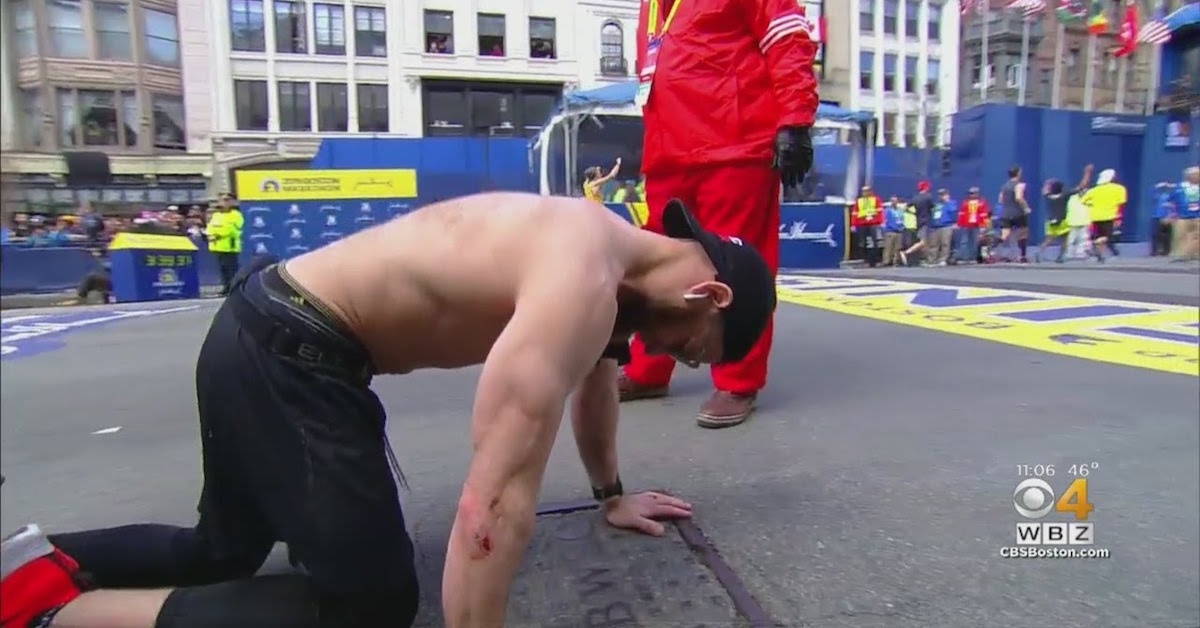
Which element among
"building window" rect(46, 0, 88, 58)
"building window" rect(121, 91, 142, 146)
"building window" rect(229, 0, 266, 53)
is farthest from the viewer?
"building window" rect(229, 0, 266, 53)

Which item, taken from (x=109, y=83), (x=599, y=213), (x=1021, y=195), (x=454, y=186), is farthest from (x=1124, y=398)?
(x=109, y=83)

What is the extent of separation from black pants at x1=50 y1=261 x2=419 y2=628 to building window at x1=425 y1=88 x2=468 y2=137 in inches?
12.8

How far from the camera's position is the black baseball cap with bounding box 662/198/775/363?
1054 millimetres

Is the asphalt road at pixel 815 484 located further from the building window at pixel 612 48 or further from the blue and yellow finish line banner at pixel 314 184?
the building window at pixel 612 48

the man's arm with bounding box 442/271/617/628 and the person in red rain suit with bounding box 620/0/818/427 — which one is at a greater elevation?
the person in red rain suit with bounding box 620/0/818/427

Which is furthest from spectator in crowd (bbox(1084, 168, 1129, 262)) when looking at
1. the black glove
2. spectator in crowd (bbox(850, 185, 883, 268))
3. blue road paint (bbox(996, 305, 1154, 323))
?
spectator in crowd (bbox(850, 185, 883, 268))

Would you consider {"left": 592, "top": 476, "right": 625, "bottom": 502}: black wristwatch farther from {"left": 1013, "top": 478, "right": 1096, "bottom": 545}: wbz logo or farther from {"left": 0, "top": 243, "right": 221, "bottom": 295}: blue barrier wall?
{"left": 0, "top": 243, "right": 221, "bottom": 295}: blue barrier wall

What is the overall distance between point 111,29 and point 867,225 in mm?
11663

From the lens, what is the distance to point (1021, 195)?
4.50ft

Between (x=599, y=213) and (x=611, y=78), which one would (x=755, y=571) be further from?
(x=611, y=78)

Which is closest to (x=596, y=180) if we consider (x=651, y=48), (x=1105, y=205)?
(x=651, y=48)

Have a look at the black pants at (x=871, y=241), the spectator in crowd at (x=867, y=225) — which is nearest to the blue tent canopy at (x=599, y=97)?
the spectator in crowd at (x=867, y=225)

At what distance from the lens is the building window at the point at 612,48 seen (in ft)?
4.37

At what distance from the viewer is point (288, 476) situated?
98 centimetres
